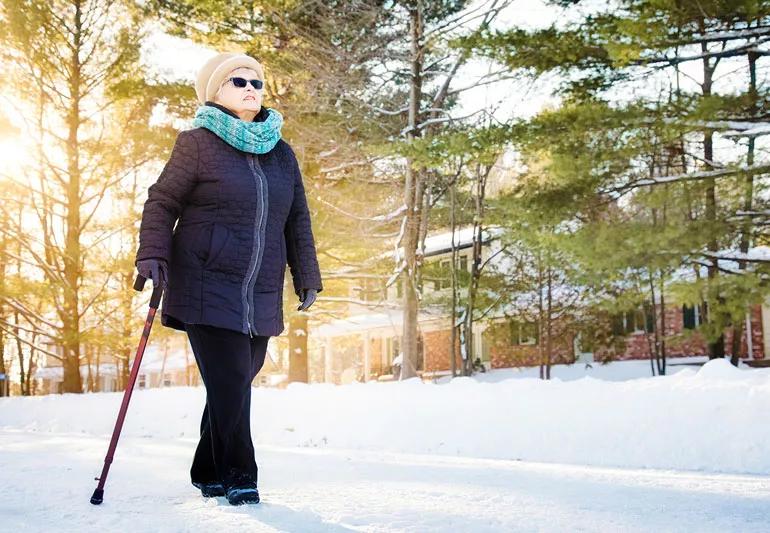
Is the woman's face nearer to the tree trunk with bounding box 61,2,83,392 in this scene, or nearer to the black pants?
the black pants

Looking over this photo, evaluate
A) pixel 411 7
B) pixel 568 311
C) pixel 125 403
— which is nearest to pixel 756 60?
pixel 411 7

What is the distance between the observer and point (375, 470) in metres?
4.79

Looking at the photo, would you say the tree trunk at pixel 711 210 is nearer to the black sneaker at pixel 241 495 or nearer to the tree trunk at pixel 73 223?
the black sneaker at pixel 241 495

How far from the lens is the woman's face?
3.79 m

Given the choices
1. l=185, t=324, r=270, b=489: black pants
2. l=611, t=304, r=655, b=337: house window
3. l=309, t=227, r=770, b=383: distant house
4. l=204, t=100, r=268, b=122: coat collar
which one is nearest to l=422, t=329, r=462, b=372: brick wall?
l=309, t=227, r=770, b=383: distant house

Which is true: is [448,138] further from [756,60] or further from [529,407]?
[756,60]

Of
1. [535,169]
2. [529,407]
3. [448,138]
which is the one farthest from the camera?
[535,169]

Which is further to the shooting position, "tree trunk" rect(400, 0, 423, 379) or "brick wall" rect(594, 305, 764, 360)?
"brick wall" rect(594, 305, 764, 360)

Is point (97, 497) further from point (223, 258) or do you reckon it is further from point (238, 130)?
point (238, 130)

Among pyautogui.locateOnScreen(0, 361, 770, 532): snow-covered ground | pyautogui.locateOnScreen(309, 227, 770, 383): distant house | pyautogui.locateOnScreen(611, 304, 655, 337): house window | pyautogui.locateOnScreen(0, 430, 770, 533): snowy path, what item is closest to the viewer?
pyautogui.locateOnScreen(0, 430, 770, 533): snowy path

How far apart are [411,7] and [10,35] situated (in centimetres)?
904

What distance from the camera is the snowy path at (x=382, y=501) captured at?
2.85 m

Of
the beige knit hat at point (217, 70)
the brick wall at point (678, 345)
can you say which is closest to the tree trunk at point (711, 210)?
the brick wall at point (678, 345)

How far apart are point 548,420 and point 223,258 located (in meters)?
5.81
